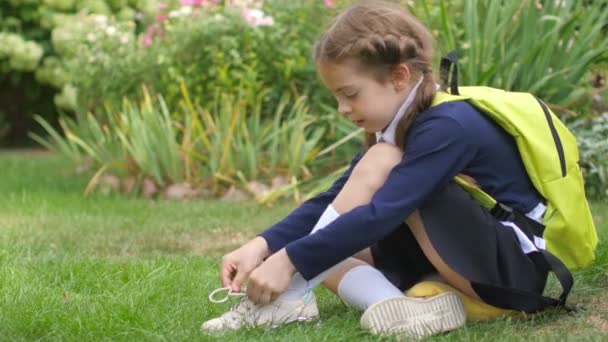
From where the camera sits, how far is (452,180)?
8.47 feet

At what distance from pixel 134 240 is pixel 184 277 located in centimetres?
123

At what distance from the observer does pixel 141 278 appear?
3.32 metres

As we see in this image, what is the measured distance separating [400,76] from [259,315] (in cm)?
69

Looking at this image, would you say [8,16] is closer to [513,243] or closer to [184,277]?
[184,277]

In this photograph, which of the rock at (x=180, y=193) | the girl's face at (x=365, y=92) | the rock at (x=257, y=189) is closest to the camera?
the girl's face at (x=365, y=92)

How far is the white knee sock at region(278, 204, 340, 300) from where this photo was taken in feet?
8.48

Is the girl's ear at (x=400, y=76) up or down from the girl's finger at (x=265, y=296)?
up

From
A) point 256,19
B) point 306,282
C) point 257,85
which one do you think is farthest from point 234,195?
point 306,282

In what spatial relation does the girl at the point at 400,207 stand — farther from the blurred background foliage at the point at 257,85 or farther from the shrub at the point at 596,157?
the shrub at the point at 596,157

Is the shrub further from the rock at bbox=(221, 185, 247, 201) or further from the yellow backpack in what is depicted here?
the yellow backpack

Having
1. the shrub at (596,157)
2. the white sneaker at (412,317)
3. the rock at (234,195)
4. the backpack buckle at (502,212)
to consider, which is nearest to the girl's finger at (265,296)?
the white sneaker at (412,317)

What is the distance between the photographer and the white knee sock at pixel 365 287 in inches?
104

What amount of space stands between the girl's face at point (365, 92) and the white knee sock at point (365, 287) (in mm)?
375

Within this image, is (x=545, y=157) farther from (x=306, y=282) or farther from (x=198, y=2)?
(x=198, y=2)
